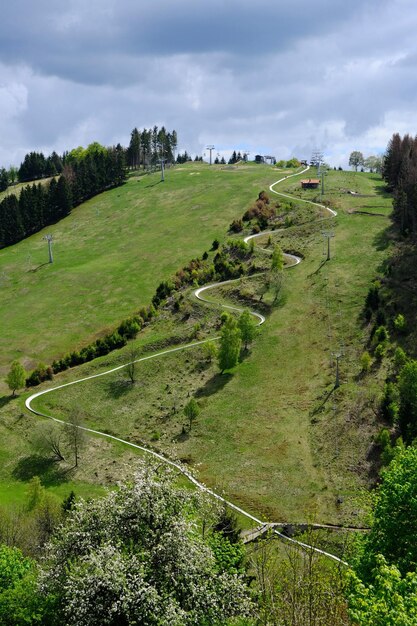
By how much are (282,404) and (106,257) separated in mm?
68760

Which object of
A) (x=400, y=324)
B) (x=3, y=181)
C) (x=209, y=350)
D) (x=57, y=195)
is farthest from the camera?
(x=3, y=181)

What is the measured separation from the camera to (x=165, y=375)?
2886 inches

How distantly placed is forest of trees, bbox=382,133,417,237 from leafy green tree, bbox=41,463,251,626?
8170cm

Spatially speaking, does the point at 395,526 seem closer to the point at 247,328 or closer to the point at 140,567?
the point at 140,567

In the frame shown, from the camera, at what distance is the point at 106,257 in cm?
11975

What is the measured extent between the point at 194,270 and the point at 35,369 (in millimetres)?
35048

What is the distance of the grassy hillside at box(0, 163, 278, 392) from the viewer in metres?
91.3

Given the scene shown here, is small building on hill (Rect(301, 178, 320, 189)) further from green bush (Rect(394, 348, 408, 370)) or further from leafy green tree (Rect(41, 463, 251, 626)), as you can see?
leafy green tree (Rect(41, 463, 251, 626))

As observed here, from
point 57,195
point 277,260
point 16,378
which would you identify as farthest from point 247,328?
point 57,195

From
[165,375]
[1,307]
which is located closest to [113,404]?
[165,375]

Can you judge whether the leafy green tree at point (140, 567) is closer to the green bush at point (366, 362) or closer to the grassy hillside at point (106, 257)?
the green bush at point (366, 362)

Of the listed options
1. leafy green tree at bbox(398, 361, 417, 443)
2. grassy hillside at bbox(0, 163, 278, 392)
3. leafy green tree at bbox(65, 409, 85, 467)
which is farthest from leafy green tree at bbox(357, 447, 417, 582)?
grassy hillside at bbox(0, 163, 278, 392)

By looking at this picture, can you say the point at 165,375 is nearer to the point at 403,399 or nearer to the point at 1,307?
the point at 403,399

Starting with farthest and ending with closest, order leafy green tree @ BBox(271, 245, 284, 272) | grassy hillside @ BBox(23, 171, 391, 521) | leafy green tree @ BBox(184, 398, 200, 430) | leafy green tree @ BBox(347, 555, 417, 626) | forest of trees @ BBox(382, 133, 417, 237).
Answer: forest of trees @ BBox(382, 133, 417, 237), leafy green tree @ BBox(271, 245, 284, 272), leafy green tree @ BBox(184, 398, 200, 430), grassy hillside @ BBox(23, 171, 391, 521), leafy green tree @ BBox(347, 555, 417, 626)
